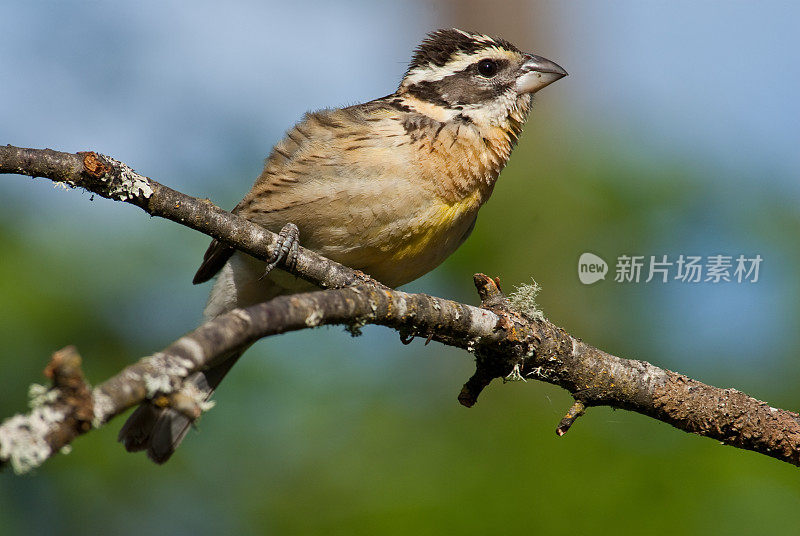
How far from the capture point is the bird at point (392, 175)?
177 inches

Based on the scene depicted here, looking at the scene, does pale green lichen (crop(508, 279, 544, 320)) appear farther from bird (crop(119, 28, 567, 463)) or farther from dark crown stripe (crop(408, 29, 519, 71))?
dark crown stripe (crop(408, 29, 519, 71))

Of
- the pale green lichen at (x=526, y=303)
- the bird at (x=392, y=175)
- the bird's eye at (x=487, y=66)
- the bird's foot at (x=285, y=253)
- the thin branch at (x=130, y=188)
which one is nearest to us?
the thin branch at (x=130, y=188)

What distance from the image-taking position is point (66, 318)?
18.4 feet

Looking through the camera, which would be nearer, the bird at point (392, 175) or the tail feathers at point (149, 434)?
the bird at point (392, 175)

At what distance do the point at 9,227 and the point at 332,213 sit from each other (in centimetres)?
267

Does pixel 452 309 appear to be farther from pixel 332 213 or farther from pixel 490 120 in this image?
pixel 490 120

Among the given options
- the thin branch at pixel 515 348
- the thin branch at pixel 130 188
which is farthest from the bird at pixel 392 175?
the thin branch at pixel 515 348

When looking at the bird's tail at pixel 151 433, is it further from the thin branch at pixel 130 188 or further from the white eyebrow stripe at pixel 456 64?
the white eyebrow stripe at pixel 456 64

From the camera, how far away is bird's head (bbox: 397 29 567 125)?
4953mm

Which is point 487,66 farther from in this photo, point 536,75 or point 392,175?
point 392,175

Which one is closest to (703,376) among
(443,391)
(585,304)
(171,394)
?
(585,304)

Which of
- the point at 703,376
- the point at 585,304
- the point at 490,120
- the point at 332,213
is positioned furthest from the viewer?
the point at 585,304

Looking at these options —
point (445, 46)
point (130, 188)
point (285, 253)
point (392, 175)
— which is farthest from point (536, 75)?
point (130, 188)

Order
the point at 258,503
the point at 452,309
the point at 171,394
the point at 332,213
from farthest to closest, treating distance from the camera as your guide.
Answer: the point at 258,503 → the point at 332,213 → the point at 452,309 → the point at 171,394
